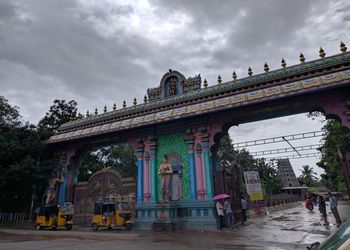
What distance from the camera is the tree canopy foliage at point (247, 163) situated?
36656mm

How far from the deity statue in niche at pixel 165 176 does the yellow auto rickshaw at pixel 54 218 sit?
221 inches

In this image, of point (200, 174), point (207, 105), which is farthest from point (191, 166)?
point (207, 105)

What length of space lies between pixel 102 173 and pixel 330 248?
16038mm

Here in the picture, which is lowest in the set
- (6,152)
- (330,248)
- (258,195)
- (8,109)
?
(330,248)

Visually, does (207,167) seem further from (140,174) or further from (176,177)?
(140,174)

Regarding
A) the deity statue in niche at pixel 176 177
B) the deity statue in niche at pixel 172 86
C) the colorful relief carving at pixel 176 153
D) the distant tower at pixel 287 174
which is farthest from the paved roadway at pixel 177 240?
the distant tower at pixel 287 174

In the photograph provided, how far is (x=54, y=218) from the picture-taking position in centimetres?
1482

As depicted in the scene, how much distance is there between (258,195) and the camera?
19.8m

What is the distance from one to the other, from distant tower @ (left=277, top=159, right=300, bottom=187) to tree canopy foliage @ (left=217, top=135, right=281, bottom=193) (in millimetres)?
12995

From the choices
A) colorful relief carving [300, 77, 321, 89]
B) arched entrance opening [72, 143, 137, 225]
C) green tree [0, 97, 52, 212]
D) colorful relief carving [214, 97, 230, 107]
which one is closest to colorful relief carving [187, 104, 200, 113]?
colorful relief carving [214, 97, 230, 107]

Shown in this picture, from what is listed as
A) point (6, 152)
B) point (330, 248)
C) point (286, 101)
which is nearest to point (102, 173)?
point (6, 152)

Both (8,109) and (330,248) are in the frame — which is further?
(8,109)

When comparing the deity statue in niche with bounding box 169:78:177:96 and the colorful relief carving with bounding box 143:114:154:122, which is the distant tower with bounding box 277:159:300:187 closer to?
the deity statue in niche with bounding box 169:78:177:96

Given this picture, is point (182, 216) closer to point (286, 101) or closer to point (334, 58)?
point (286, 101)
